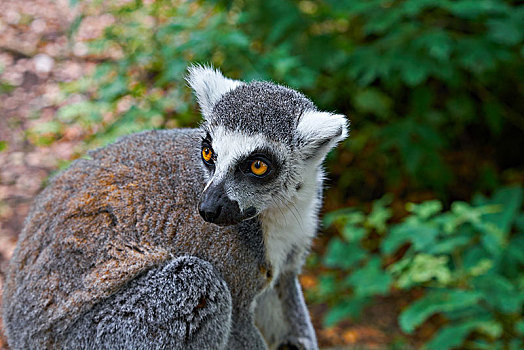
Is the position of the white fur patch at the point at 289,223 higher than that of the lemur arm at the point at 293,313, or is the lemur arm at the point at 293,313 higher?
the white fur patch at the point at 289,223

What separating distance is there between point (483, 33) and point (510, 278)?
8.87ft

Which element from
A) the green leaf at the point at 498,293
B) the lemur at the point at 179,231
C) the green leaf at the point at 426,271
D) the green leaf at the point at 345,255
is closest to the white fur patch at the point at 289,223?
the lemur at the point at 179,231

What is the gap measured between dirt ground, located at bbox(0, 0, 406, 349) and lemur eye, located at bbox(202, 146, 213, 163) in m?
2.89

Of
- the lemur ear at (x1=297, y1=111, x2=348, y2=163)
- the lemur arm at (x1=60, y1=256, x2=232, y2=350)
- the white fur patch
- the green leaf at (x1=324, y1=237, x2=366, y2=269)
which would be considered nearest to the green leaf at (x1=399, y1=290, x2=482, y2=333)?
the green leaf at (x1=324, y1=237, x2=366, y2=269)

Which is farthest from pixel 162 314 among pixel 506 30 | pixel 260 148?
pixel 506 30

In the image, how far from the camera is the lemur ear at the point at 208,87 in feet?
10.0

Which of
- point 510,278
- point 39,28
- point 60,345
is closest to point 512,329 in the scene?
point 510,278

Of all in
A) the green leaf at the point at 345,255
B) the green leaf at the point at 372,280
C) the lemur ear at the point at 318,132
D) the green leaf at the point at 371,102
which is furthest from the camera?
the green leaf at the point at 371,102

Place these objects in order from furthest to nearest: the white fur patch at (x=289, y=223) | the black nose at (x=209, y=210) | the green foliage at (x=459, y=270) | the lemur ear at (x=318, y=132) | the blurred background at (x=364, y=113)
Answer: the blurred background at (x=364, y=113)
the green foliage at (x=459, y=270)
the white fur patch at (x=289, y=223)
the lemur ear at (x=318, y=132)
the black nose at (x=209, y=210)

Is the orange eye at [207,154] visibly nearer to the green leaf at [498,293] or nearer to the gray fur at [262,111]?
the gray fur at [262,111]

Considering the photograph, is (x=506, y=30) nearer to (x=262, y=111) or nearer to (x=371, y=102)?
(x=371, y=102)

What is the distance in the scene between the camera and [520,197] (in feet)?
18.1

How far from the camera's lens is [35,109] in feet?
24.2

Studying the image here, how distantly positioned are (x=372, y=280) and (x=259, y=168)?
8.69ft
